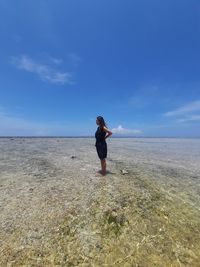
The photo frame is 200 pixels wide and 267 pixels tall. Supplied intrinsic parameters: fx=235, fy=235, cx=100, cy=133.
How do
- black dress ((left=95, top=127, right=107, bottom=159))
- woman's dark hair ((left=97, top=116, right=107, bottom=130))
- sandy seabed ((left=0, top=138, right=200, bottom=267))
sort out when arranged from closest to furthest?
sandy seabed ((left=0, top=138, right=200, bottom=267))
woman's dark hair ((left=97, top=116, right=107, bottom=130))
black dress ((left=95, top=127, right=107, bottom=159))

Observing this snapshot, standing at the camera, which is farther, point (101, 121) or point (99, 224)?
point (101, 121)

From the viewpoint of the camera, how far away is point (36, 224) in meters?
8.66

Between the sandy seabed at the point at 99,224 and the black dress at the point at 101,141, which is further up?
the black dress at the point at 101,141

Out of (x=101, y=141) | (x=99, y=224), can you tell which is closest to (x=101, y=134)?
(x=101, y=141)

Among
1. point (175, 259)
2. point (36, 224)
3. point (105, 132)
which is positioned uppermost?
point (105, 132)

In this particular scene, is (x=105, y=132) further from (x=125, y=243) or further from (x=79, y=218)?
(x=125, y=243)

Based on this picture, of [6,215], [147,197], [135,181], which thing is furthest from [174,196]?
[6,215]

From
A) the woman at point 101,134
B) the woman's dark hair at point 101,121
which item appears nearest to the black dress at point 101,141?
the woman at point 101,134

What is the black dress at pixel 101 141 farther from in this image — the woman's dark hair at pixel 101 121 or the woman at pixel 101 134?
the woman's dark hair at pixel 101 121

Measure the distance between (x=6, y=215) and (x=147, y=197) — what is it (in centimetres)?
625

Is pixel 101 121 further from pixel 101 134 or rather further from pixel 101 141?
pixel 101 141

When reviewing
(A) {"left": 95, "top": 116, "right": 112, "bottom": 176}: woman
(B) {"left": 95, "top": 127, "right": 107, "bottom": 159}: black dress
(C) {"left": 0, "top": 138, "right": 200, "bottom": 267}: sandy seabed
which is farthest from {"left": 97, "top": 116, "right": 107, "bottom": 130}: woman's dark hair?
(C) {"left": 0, "top": 138, "right": 200, "bottom": 267}: sandy seabed

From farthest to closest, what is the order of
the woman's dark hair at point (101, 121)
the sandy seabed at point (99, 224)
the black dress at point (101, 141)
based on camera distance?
the black dress at point (101, 141), the woman's dark hair at point (101, 121), the sandy seabed at point (99, 224)

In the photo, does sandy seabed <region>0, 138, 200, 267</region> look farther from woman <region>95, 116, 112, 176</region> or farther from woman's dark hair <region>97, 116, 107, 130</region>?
woman's dark hair <region>97, 116, 107, 130</region>
